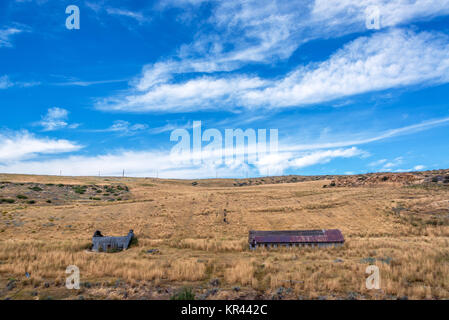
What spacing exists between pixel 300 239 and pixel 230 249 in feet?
19.5

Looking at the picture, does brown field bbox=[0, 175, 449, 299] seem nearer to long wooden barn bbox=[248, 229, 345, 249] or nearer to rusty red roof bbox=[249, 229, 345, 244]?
long wooden barn bbox=[248, 229, 345, 249]

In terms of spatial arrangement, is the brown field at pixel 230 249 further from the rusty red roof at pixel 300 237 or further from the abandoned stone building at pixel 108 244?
the rusty red roof at pixel 300 237

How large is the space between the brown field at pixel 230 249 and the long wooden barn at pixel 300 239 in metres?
1.08

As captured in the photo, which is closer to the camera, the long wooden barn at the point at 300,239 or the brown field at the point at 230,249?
the brown field at the point at 230,249

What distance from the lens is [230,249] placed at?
2248cm

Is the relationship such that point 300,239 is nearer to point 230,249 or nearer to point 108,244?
point 230,249

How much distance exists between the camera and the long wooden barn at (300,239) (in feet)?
73.5

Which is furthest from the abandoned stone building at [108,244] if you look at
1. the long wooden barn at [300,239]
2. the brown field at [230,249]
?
the long wooden barn at [300,239]

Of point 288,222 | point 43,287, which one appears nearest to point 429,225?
point 288,222

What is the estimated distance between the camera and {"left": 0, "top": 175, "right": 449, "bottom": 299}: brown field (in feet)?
38.1

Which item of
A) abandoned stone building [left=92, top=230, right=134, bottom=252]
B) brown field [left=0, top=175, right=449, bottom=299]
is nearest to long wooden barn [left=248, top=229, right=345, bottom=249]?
brown field [left=0, top=175, right=449, bottom=299]

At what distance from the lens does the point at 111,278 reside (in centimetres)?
1354
